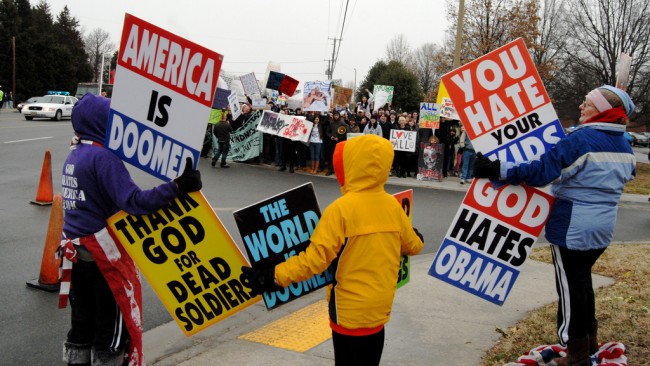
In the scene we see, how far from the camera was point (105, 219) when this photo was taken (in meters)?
3.70

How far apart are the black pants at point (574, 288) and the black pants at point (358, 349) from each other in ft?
4.70

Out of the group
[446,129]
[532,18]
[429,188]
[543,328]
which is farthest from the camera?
[532,18]

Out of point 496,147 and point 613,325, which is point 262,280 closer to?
point 496,147

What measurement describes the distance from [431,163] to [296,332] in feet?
43.7

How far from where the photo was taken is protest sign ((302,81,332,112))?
18.3m

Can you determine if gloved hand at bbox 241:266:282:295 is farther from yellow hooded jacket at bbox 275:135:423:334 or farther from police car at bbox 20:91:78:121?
police car at bbox 20:91:78:121

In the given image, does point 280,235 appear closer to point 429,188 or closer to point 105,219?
point 105,219

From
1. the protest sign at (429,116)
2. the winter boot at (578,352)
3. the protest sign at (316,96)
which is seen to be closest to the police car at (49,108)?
the protest sign at (316,96)

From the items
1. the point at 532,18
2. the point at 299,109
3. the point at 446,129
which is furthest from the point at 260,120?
the point at 532,18

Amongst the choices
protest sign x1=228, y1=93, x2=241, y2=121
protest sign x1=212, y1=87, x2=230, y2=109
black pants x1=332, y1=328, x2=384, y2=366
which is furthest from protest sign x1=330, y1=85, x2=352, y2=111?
black pants x1=332, y1=328, x2=384, y2=366

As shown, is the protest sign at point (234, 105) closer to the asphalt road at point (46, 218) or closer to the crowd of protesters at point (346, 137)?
the crowd of protesters at point (346, 137)

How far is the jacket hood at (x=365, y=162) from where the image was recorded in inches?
125

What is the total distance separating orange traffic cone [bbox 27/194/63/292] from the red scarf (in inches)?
199

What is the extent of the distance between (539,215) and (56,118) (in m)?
36.7
